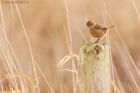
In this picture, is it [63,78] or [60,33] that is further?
[60,33]

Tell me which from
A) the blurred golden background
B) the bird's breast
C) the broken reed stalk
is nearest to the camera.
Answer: the broken reed stalk

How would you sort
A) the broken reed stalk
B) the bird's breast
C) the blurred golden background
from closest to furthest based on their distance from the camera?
1. the broken reed stalk
2. the bird's breast
3. the blurred golden background

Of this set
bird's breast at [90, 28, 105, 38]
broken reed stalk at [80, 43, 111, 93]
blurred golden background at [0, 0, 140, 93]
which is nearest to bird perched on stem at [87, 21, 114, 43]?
bird's breast at [90, 28, 105, 38]

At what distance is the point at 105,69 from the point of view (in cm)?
210

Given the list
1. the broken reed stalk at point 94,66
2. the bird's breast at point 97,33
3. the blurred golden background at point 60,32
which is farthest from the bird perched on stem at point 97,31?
the blurred golden background at point 60,32

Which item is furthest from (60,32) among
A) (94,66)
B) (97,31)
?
(94,66)

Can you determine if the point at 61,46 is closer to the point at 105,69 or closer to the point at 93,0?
the point at 93,0

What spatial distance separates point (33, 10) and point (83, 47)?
3.09 meters

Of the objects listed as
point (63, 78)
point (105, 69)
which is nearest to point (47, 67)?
point (63, 78)

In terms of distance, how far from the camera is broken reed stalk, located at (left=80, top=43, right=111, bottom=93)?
208 cm

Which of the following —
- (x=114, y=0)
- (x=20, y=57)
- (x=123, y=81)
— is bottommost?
(x=123, y=81)

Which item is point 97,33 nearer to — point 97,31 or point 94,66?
point 97,31

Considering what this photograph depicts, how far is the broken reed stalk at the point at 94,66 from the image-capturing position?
2.08 meters

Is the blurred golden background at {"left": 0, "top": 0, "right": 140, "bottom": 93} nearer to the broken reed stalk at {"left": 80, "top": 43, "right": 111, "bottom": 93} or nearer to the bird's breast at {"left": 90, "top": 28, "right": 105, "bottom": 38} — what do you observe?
the bird's breast at {"left": 90, "top": 28, "right": 105, "bottom": 38}
